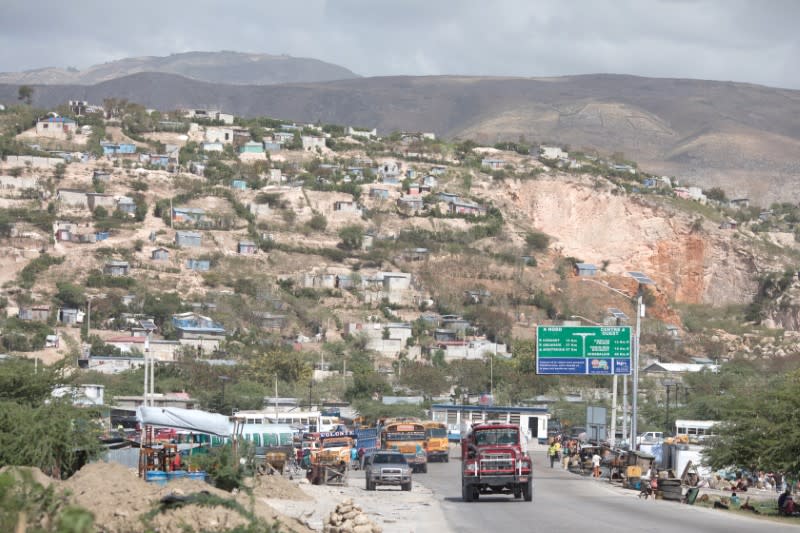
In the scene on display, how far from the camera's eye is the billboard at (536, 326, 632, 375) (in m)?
59.5

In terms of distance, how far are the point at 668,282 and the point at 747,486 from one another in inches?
3906

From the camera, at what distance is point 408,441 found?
54.3 meters

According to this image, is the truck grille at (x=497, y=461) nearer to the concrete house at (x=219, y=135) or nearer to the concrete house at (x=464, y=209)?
the concrete house at (x=464, y=209)

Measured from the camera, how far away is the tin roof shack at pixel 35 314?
344ft

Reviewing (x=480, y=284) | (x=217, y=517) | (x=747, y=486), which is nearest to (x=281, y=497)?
(x=217, y=517)

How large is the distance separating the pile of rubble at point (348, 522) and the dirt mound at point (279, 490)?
7695 mm

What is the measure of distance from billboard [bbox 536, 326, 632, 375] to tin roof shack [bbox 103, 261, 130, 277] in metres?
62.5

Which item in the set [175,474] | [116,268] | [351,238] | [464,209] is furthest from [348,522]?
[464,209]

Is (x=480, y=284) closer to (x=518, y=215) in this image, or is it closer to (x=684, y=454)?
(x=518, y=215)

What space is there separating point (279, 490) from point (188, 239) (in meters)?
91.6

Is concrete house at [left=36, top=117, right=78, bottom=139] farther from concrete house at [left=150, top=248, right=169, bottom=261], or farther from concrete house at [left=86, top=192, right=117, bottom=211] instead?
concrete house at [left=150, top=248, right=169, bottom=261]

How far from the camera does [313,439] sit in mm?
62625

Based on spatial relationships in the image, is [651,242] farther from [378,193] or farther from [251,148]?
[251,148]

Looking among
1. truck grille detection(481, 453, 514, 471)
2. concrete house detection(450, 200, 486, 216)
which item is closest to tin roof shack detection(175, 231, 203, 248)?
concrete house detection(450, 200, 486, 216)
